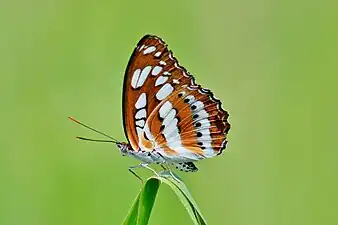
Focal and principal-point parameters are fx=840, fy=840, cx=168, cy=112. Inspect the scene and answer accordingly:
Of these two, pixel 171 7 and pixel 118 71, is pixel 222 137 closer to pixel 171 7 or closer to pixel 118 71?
pixel 118 71

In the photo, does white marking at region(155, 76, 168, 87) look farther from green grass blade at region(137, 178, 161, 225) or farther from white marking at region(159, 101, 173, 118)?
green grass blade at region(137, 178, 161, 225)

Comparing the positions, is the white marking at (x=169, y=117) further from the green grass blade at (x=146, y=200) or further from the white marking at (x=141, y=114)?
the green grass blade at (x=146, y=200)

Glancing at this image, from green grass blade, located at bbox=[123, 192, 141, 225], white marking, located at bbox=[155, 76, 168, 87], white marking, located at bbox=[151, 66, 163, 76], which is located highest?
white marking, located at bbox=[151, 66, 163, 76]

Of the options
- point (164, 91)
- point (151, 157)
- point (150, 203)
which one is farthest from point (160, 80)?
point (150, 203)

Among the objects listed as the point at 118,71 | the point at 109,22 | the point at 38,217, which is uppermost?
the point at 109,22

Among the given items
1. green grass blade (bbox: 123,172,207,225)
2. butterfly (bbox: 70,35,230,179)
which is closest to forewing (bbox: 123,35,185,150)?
butterfly (bbox: 70,35,230,179)

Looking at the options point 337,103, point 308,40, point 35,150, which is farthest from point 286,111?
point 35,150
